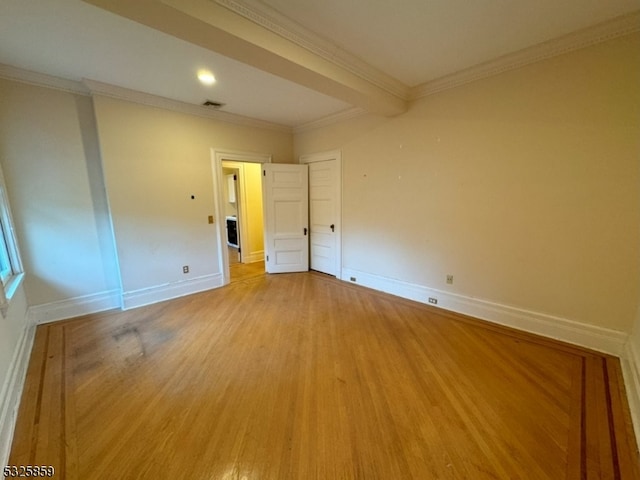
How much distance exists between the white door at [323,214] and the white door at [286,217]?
121 millimetres

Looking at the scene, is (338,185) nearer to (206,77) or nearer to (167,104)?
(206,77)

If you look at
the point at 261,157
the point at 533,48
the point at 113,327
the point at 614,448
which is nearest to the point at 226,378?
the point at 113,327

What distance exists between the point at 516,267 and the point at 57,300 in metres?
5.25

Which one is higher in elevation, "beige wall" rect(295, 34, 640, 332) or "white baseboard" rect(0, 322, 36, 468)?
"beige wall" rect(295, 34, 640, 332)

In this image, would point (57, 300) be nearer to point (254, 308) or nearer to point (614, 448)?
point (254, 308)

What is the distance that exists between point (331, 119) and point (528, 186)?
2.94 m

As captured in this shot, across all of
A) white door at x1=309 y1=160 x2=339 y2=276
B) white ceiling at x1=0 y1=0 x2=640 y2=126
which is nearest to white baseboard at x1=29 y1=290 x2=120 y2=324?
white ceiling at x1=0 y1=0 x2=640 y2=126

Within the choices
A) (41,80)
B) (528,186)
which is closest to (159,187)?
(41,80)

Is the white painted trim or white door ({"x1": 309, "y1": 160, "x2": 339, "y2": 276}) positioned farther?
white door ({"x1": 309, "y1": 160, "x2": 339, "y2": 276})

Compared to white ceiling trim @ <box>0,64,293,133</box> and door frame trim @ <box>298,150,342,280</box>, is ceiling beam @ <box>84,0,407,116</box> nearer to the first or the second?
door frame trim @ <box>298,150,342,280</box>

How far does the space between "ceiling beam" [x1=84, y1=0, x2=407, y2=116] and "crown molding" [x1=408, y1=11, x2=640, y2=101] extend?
101cm

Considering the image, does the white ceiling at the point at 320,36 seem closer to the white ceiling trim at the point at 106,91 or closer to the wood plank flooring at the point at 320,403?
the white ceiling trim at the point at 106,91

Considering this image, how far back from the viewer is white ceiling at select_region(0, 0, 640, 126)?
5.99ft

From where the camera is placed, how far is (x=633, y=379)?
1.89 meters
